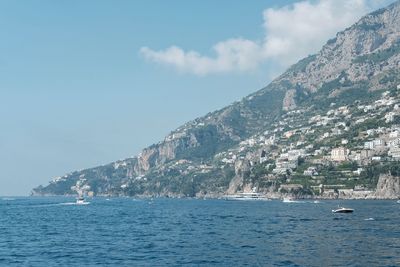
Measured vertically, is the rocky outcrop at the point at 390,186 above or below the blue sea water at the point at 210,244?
above

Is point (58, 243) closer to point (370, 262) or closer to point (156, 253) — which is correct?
point (156, 253)

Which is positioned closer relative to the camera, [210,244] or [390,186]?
[210,244]

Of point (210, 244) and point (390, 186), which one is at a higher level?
point (390, 186)

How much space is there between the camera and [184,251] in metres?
60.9

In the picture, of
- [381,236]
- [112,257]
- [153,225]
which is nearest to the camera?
[112,257]

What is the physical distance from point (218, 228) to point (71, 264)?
39279 millimetres

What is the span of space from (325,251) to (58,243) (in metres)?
33.2

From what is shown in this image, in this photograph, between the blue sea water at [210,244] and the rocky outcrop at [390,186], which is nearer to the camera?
the blue sea water at [210,244]

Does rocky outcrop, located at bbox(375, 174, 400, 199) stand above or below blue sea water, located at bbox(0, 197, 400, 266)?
above

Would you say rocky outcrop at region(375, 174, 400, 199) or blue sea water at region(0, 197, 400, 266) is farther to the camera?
rocky outcrop at region(375, 174, 400, 199)

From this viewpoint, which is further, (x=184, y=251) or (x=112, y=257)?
(x=184, y=251)

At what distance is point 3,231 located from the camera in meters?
92.0

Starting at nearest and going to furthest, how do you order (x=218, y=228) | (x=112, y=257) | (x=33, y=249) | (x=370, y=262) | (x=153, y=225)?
(x=370, y=262) → (x=112, y=257) → (x=33, y=249) → (x=218, y=228) → (x=153, y=225)

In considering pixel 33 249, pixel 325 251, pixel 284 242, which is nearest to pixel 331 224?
pixel 284 242
